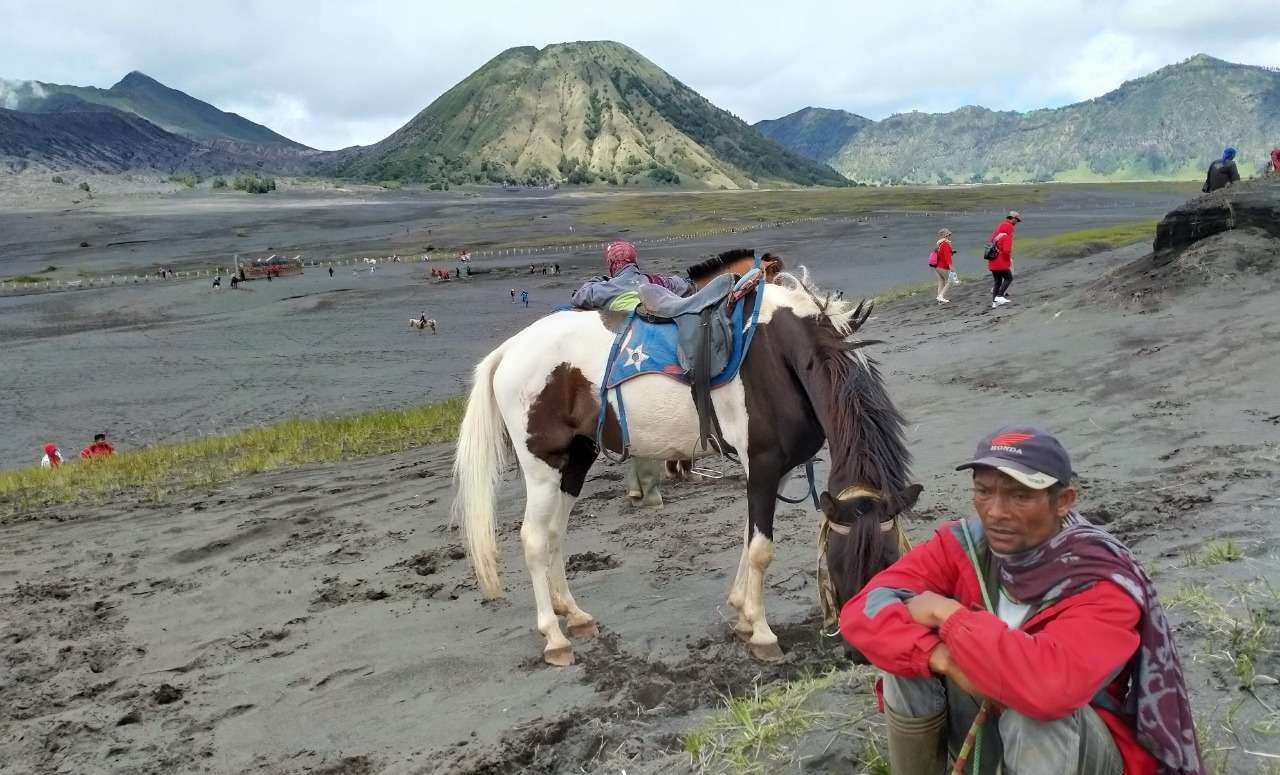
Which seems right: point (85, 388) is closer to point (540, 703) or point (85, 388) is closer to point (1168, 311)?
point (540, 703)

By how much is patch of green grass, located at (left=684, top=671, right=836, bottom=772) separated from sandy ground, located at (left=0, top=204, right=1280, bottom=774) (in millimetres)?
97

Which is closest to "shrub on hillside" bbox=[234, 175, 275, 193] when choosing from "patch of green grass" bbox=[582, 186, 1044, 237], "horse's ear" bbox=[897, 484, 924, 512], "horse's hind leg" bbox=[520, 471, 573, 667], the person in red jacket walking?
"patch of green grass" bbox=[582, 186, 1044, 237]

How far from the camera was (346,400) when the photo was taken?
794 inches

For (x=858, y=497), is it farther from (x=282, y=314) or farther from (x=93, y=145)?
(x=93, y=145)

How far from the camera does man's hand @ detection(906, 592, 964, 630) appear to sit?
8.11 ft

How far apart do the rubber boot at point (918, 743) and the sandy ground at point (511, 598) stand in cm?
75

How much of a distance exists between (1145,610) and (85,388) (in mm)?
25833

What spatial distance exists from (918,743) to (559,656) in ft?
10.2

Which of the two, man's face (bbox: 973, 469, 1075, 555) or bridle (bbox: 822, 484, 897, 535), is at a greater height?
man's face (bbox: 973, 469, 1075, 555)

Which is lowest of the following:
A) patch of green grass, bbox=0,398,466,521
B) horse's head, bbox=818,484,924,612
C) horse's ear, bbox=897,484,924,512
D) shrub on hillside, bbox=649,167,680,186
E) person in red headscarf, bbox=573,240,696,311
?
patch of green grass, bbox=0,398,466,521

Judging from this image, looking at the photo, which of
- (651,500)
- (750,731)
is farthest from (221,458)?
(750,731)

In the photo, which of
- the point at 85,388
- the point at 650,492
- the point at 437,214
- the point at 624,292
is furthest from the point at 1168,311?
the point at 437,214

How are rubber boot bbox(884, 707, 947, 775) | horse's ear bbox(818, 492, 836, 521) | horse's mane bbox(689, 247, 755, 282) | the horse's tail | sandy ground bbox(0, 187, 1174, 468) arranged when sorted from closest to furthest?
rubber boot bbox(884, 707, 947, 775) < horse's ear bbox(818, 492, 836, 521) < the horse's tail < horse's mane bbox(689, 247, 755, 282) < sandy ground bbox(0, 187, 1174, 468)

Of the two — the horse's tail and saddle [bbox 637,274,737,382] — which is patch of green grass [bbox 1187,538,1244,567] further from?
the horse's tail
